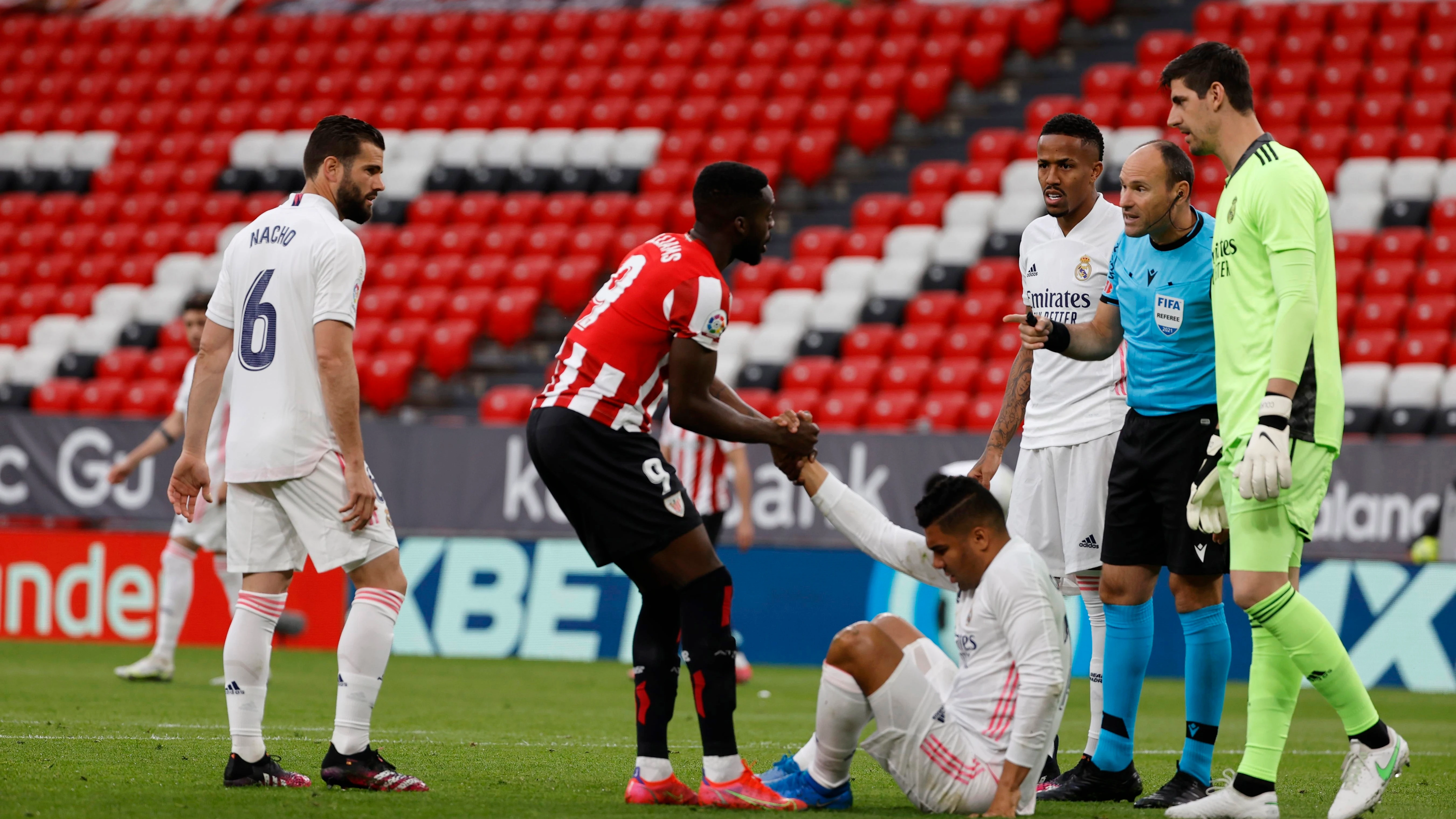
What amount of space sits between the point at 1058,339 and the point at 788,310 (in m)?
12.0

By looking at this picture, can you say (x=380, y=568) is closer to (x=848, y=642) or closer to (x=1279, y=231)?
(x=848, y=642)

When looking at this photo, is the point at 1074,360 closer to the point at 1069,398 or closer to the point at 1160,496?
the point at 1069,398

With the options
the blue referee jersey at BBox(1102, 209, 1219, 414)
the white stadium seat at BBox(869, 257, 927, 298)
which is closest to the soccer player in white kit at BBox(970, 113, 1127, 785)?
the blue referee jersey at BBox(1102, 209, 1219, 414)

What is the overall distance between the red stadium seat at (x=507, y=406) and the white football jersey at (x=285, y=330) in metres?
10.7

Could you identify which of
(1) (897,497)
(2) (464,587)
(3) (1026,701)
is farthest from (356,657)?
(1) (897,497)

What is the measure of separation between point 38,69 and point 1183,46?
1697 cm

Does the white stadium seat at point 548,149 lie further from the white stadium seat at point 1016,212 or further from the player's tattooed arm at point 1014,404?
the player's tattooed arm at point 1014,404

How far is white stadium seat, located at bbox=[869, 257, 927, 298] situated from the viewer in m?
17.7

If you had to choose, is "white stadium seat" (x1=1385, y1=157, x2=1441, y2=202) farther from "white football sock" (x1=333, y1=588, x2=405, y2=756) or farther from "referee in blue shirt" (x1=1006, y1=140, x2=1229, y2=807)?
"white football sock" (x1=333, y1=588, x2=405, y2=756)

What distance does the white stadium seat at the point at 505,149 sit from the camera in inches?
831

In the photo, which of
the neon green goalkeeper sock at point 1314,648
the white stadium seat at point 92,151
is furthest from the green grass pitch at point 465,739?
the white stadium seat at point 92,151

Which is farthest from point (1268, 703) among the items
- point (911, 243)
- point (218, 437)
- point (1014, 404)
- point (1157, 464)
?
point (911, 243)

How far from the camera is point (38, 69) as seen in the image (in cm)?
2462

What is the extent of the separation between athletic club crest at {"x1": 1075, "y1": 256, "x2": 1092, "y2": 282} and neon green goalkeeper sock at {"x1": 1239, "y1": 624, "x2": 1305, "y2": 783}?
1721 millimetres
